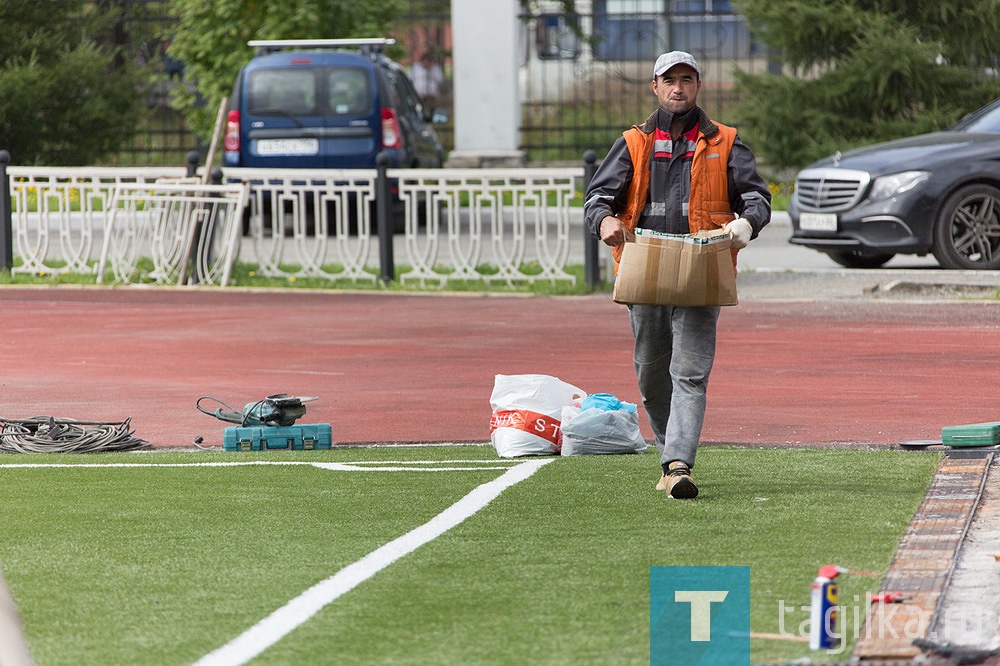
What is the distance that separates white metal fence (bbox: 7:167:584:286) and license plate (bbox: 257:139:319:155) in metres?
2.00

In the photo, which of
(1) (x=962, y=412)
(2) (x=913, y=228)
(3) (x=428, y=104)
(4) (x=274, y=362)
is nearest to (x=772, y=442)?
(1) (x=962, y=412)

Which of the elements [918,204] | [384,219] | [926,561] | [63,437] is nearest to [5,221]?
[384,219]

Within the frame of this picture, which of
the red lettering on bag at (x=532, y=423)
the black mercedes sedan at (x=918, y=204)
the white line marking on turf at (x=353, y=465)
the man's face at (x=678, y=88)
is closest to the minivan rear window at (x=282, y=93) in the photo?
the black mercedes sedan at (x=918, y=204)

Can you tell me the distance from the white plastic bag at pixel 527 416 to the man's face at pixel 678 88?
1.97 m

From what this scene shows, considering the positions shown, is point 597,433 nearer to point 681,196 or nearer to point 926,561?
point 681,196

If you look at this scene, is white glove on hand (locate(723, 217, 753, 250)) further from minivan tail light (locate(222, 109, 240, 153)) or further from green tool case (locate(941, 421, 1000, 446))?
minivan tail light (locate(222, 109, 240, 153))

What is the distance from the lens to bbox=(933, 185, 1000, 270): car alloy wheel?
1510 cm

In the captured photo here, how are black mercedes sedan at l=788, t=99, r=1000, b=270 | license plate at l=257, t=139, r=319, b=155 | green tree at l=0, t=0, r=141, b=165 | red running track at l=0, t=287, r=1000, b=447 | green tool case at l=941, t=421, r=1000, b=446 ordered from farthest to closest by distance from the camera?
green tree at l=0, t=0, r=141, b=165, license plate at l=257, t=139, r=319, b=155, black mercedes sedan at l=788, t=99, r=1000, b=270, red running track at l=0, t=287, r=1000, b=447, green tool case at l=941, t=421, r=1000, b=446

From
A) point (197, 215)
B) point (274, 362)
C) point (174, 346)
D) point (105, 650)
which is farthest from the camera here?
point (197, 215)

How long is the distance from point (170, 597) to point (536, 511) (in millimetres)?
1756

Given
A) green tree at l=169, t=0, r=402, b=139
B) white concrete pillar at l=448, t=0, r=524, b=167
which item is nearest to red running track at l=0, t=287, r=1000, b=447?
green tree at l=169, t=0, r=402, b=139

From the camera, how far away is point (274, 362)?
11.4 m

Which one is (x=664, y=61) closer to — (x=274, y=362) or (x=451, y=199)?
(x=274, y=362)

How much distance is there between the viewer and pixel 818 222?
15688 millimetres
